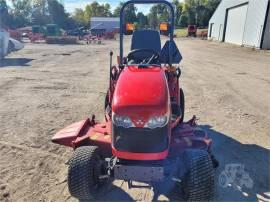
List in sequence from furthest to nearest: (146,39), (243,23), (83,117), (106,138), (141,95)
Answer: (243,23) → (83,117) → (146,39) → (106,138) → (141,95)

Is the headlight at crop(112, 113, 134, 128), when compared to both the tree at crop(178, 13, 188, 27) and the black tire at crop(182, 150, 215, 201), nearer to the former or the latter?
the black tire at crop(182, 150, 215, 201)

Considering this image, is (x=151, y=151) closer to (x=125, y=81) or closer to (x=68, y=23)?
(x=125, y=81)

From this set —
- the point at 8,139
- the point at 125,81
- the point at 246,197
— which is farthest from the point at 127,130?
the point at 8,139

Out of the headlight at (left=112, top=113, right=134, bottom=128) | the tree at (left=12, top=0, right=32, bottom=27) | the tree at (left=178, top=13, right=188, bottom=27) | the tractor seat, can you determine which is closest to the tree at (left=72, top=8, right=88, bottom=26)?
the tree at (left=12, top=0, right=32, bottom=27)

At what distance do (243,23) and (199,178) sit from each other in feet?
86.7

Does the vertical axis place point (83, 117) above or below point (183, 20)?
below

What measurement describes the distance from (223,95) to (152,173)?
582 centimetres

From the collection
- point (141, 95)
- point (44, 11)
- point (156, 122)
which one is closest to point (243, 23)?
point (141, 95)

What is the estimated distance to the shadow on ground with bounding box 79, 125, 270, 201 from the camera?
3.64 m

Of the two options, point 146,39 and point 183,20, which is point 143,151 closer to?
point 146,39

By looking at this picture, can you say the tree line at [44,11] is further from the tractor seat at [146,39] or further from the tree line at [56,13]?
the tractor seat at [146,39]

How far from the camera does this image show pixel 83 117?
6.46 metres

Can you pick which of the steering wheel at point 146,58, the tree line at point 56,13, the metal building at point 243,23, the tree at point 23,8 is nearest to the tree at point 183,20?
the tree line at point 56,13

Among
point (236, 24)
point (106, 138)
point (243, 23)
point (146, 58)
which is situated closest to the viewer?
point (106, 138)
